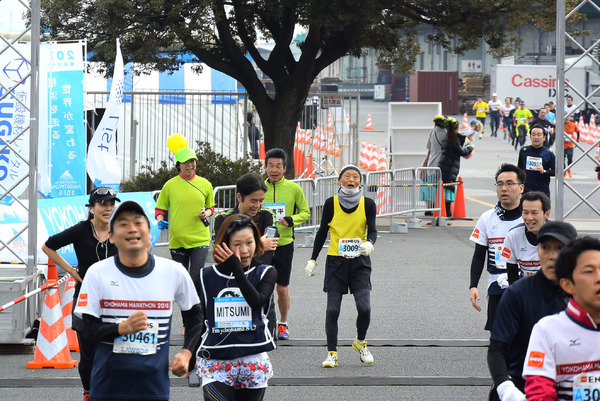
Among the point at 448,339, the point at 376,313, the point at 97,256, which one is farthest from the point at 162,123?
the point at 97,256

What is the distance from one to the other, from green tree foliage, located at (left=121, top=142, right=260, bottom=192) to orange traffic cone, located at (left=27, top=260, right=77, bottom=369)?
9.20m

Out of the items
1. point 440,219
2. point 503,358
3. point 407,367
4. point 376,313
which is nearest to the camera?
point 503,358

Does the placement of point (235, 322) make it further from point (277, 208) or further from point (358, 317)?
point (277, 208)

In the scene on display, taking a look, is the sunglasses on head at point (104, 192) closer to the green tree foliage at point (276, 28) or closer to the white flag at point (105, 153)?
the white flag at point (105, 153)

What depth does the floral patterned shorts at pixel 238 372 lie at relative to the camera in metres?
5.00

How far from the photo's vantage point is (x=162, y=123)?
20094 mm

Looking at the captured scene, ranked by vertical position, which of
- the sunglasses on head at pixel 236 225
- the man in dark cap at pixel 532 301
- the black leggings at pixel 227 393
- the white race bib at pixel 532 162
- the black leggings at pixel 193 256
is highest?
the white race bib at pixel 532 162

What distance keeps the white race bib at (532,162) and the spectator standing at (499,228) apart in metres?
5.85

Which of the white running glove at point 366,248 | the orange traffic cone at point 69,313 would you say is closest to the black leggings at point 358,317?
the white running glove at point 366,248

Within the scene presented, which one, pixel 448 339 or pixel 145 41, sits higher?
pixel 145 41

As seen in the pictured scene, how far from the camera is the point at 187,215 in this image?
30.7 feet

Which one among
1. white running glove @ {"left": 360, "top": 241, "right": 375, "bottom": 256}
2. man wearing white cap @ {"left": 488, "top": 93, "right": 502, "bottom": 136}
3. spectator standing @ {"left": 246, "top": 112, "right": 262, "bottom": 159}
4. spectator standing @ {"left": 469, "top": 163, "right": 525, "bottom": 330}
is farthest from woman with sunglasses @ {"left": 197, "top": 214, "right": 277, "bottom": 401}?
man wearing white cap @ {"left": 488, "top": 93, "right": 502, "bottom": 136}

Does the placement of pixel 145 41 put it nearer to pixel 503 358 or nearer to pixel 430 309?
pixel 430 309

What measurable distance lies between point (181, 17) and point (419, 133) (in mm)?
6506
